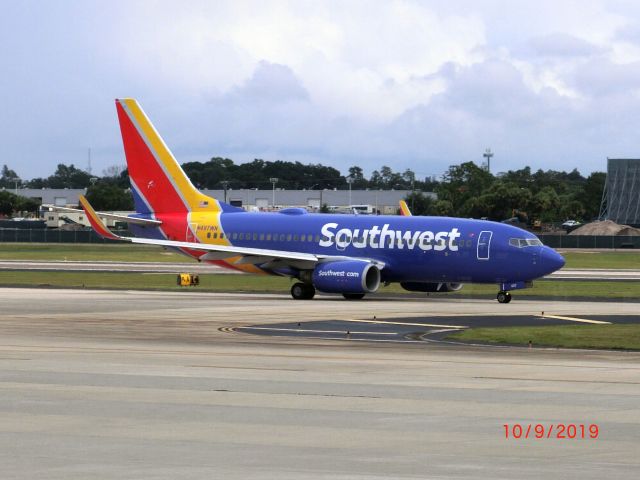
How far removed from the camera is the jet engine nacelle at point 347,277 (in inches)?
2292

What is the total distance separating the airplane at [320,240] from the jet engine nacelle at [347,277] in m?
0.05

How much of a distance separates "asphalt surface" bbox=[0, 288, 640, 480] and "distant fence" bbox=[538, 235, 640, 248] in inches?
4015

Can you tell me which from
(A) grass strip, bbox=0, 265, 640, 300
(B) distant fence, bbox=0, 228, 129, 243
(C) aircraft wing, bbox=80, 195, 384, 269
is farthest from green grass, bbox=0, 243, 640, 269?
(C) aircraft wing, bbox=80, 195, 384, 269

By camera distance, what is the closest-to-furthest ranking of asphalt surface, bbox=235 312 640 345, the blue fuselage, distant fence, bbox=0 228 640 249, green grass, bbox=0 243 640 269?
1. asphalt surface, bbox=235 312 640 345
2. the blue fuselage
3. green grass, bbox=0 243 640 269
4. distant fence, bbox=0 228 640 249

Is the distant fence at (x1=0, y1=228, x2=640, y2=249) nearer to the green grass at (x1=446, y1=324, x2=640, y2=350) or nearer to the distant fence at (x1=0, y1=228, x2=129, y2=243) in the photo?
the distant fence at (x1=0, y1=228, x2=129, y2=243)

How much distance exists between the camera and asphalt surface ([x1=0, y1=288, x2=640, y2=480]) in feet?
53.2

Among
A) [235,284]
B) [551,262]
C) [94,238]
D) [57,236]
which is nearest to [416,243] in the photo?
[551,262]

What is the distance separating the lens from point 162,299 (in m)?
57.7

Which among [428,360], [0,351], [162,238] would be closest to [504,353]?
[428,360]

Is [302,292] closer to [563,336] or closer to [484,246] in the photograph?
[484,246]

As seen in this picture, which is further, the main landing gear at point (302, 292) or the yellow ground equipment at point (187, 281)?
the yellow ground equipment at point (187, 281)

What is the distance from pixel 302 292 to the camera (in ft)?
199

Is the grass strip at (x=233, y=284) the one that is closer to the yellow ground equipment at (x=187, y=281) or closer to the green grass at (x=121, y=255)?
the yellow ground equipment at (x=187, y=281)
